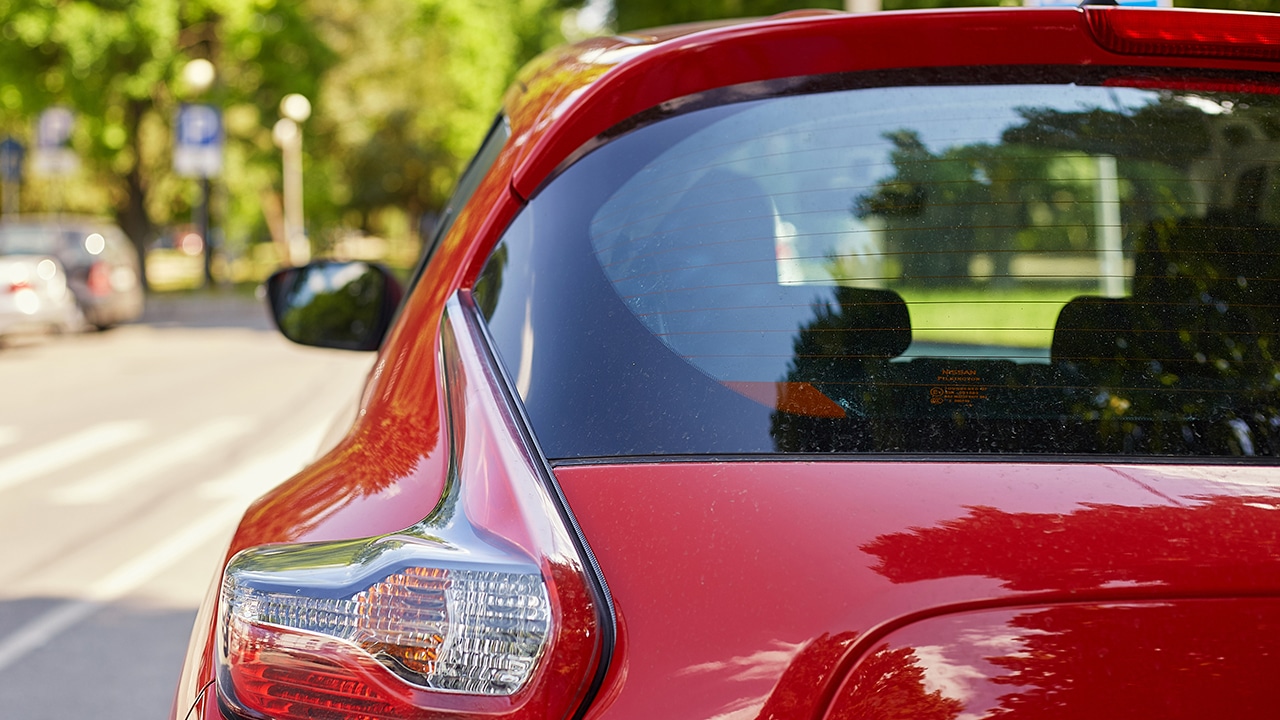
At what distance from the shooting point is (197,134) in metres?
26.8

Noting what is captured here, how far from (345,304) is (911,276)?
67.5 inches

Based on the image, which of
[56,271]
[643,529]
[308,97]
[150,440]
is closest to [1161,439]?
[643,529]

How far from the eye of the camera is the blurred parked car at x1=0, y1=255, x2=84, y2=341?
17.0 m

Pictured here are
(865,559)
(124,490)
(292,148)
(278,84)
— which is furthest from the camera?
(292,148)

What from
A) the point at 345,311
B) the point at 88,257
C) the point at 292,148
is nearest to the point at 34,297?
the point at 88,257

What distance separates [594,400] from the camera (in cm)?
151

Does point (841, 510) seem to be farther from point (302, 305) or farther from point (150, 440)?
point (150, 440)

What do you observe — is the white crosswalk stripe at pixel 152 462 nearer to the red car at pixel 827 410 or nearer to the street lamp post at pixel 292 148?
the red car at pixel 827 410

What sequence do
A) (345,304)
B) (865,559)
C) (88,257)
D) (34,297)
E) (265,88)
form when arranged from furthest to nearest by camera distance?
(265,88), (88,257), (34,297), (345,304), (865,559)

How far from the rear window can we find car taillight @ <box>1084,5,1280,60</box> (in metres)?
0.06

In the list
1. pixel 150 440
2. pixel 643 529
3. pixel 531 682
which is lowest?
pixel 150 440

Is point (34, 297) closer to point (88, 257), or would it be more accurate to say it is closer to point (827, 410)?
point (88, 257)

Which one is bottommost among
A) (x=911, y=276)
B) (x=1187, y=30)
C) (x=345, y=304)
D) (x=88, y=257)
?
(x=88, y=257)

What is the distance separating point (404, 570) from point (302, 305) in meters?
1.82
